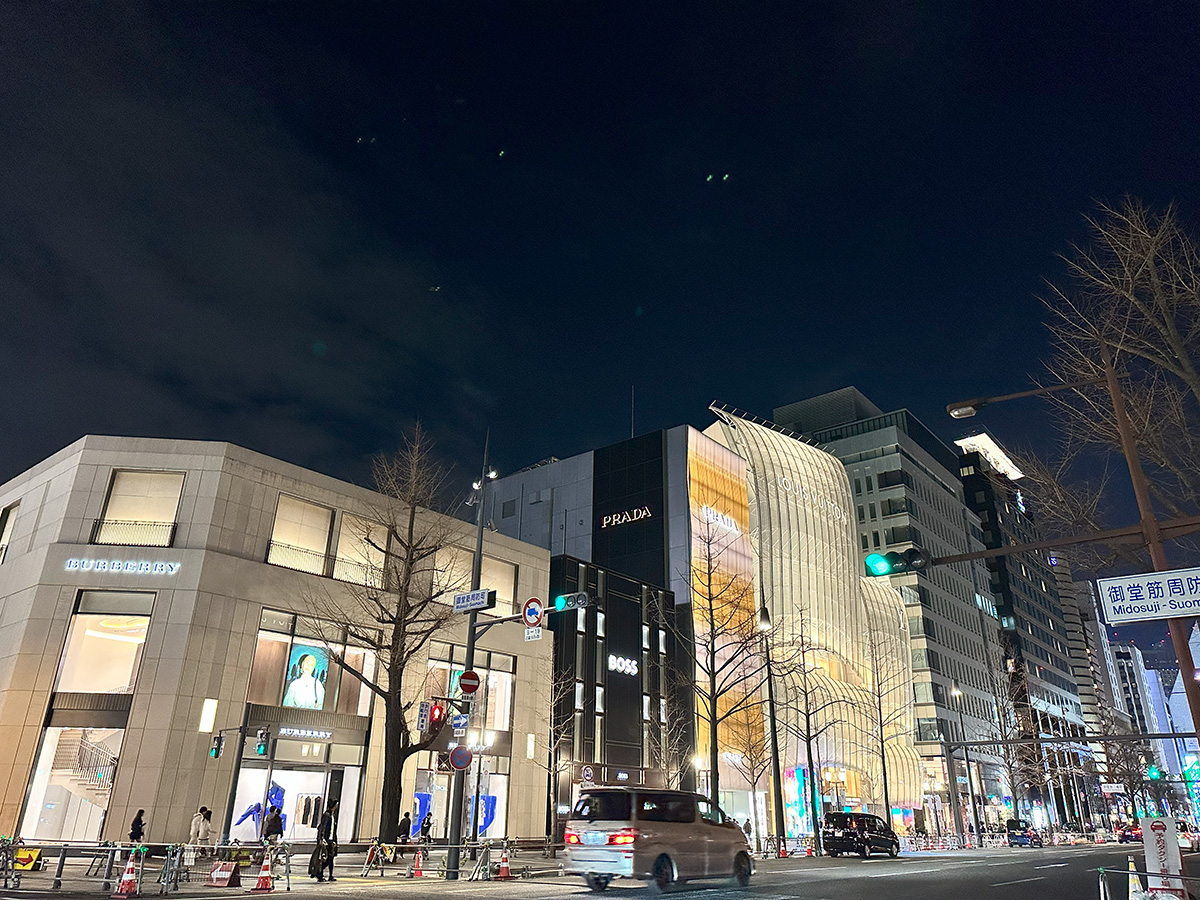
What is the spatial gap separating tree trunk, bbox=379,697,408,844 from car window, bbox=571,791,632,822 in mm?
9514

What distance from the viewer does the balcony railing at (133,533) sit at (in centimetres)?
2859

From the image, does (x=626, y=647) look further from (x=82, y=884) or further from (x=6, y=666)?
(x=82, y=884)

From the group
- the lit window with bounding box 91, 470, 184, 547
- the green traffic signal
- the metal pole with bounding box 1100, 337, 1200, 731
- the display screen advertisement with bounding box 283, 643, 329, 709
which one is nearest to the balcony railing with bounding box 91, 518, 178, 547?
the lit window with bounding box 91, 470, 184, 547

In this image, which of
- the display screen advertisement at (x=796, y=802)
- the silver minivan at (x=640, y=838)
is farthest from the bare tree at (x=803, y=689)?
the silver minivan at (x=640, y=838)

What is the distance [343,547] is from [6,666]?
1200cm

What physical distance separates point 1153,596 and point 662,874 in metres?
10.5

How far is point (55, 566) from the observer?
27.6m

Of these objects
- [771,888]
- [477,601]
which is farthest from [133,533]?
[771,888]

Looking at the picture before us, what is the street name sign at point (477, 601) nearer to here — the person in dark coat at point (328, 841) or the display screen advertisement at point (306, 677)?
the person in dark coat at point (328, 841)

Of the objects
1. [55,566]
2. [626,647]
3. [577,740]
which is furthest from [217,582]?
[626,647]

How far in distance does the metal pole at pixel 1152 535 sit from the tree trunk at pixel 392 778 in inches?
799

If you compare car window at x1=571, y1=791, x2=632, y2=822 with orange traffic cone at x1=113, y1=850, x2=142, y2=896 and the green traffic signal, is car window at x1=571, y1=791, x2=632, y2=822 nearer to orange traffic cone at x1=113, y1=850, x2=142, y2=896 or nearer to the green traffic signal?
the green traffic signal

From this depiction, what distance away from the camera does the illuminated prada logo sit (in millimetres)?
64688

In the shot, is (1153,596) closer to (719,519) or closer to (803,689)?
(803,689)
